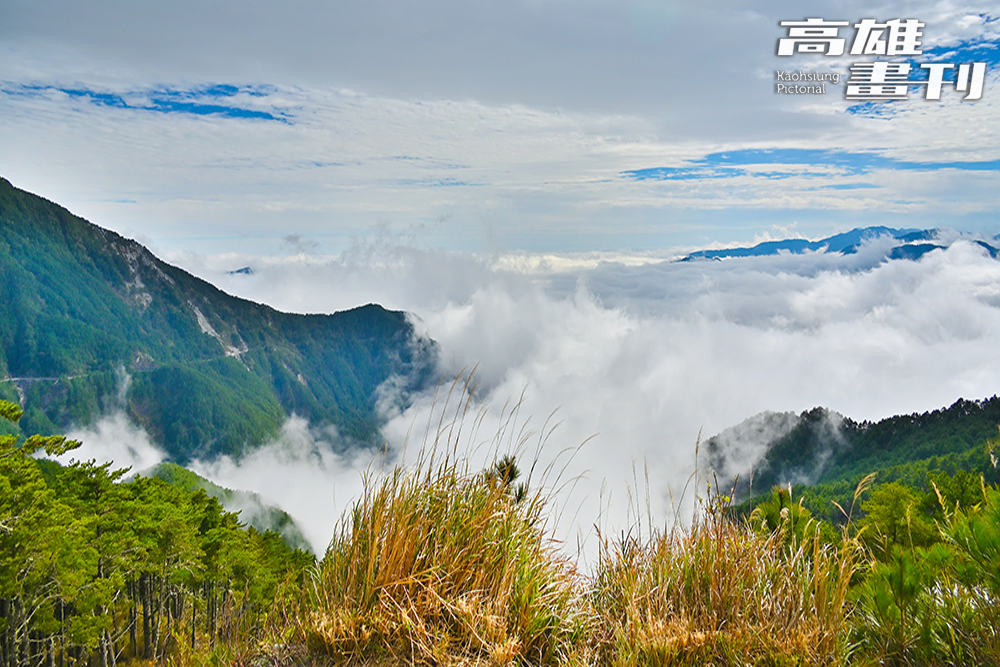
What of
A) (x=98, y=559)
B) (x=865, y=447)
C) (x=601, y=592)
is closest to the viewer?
(x=601, y=592)

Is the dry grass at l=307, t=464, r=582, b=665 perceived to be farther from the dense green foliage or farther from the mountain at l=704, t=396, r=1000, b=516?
the mountain at l=704, t=396, r=1000, b=516

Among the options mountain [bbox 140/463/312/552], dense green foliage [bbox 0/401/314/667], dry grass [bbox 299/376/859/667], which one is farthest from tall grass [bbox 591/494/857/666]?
mountain [bbox 140/463/312/552]

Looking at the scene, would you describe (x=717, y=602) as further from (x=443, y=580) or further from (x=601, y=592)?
(x=443, y=580)

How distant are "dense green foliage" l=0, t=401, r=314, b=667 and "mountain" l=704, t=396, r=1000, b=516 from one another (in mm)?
34203

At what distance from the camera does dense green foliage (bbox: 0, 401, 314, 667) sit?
20.3 metres

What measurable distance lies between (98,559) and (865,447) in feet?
389

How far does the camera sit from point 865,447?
109 m

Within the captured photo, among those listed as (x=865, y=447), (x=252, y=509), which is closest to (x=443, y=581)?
(x=252, y=509)

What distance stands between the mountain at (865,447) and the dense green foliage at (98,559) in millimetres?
34203

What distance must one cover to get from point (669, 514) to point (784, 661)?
4.21 ft

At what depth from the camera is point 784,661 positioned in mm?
2760

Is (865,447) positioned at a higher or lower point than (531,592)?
lower

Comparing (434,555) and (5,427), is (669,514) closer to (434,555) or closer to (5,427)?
(434,555)

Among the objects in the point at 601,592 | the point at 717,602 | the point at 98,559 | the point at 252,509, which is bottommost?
the point at 252,509
